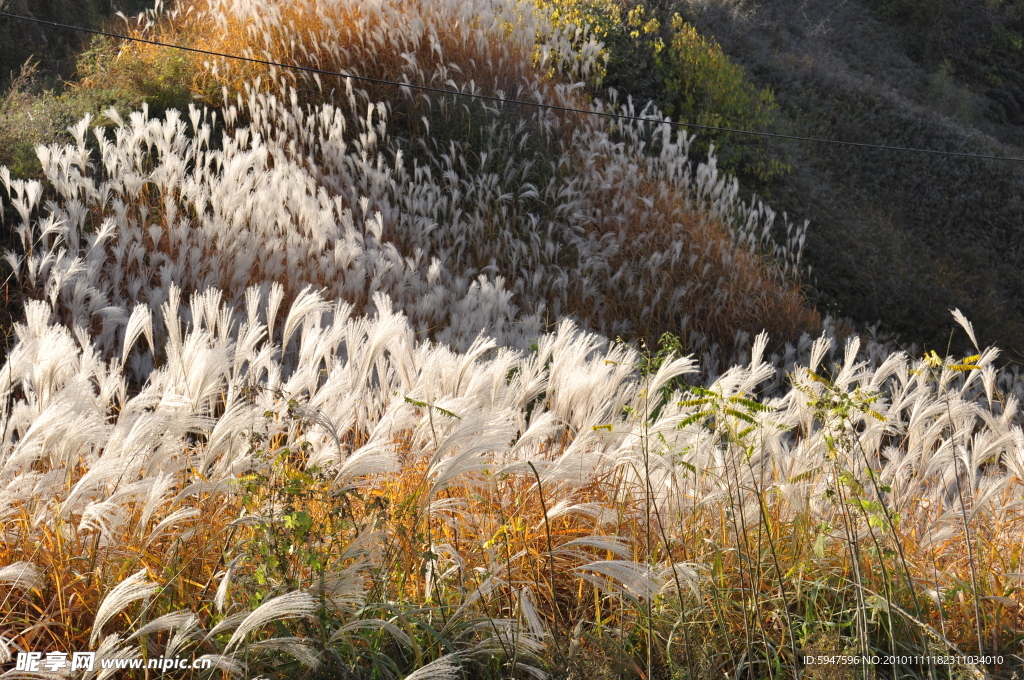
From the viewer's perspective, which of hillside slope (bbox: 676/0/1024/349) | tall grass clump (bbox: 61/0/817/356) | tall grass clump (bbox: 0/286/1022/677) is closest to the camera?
tall grass clump (bbox: 0/286/1022/677)

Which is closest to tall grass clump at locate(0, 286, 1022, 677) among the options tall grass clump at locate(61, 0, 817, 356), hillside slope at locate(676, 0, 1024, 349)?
tall grass clump at locate(61, 0, 817, 356)

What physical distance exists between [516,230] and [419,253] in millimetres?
1562

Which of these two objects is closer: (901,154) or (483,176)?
(483,176)

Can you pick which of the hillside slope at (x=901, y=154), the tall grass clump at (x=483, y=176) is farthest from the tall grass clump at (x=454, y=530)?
the hillside slope at (x=901, y=154)

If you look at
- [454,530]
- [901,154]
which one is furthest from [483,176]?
[901,154]

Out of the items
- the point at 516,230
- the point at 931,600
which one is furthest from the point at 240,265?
the point at 931,600

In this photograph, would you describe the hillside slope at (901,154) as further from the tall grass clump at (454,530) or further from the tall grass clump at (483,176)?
the tall grass clump at (454,530)

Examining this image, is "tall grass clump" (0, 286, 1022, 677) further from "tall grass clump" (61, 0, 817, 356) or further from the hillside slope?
the hillside slope

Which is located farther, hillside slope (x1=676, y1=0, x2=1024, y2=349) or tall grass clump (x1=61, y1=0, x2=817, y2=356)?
hillside slope (x1=676, y1=0, x2=1024, y2=349)

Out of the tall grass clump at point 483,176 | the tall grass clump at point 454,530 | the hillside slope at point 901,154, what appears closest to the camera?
the tall grass clump at point 454,530

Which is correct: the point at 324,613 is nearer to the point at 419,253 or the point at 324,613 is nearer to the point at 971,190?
the point at 419,253

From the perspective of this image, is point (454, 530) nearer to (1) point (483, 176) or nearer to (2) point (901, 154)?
(1) point (483, 176)

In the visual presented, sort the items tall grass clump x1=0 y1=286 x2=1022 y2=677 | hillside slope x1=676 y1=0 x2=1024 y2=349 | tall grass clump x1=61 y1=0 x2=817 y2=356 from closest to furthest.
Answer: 1. tall grass clump x1=0 y1=286 x2=1022 y2=677
2. tall grass clump x1=61 y1=0 x2=817 y2=356
3. hillside slope x1=676 y1=0 x2=1024 y2=349

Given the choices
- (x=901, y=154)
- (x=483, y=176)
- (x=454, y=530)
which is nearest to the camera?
(x=454, y=530)
